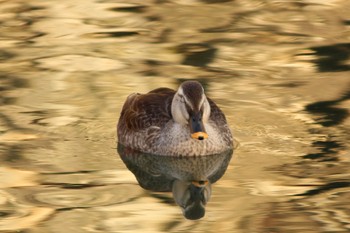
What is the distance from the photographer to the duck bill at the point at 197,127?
14078 millimetres

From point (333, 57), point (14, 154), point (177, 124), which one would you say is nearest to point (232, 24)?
point (333, 57)

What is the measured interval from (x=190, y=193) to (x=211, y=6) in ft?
31.0

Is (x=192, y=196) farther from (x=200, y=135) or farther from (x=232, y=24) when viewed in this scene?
(x=232, y=24)

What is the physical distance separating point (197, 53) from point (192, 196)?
6260 millimetres

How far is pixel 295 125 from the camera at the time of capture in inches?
603

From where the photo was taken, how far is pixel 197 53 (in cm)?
1916

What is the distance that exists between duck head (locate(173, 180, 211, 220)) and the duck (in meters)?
0.73

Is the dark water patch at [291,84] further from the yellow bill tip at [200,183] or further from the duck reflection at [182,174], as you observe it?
the yellow bill tip at [200,183]

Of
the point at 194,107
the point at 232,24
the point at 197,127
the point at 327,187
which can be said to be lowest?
the point at 232,24

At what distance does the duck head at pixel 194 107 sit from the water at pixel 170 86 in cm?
56

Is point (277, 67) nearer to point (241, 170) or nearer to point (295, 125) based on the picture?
point (295, 125)

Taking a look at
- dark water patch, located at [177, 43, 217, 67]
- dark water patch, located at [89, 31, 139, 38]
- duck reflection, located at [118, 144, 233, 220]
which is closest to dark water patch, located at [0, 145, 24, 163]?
duck reflection, located at [118, 144, 233, 220]

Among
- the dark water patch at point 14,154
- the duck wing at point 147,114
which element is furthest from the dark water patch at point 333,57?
the dark water patch at point 14,154

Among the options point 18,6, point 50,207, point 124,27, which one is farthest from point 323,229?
point 18,6
